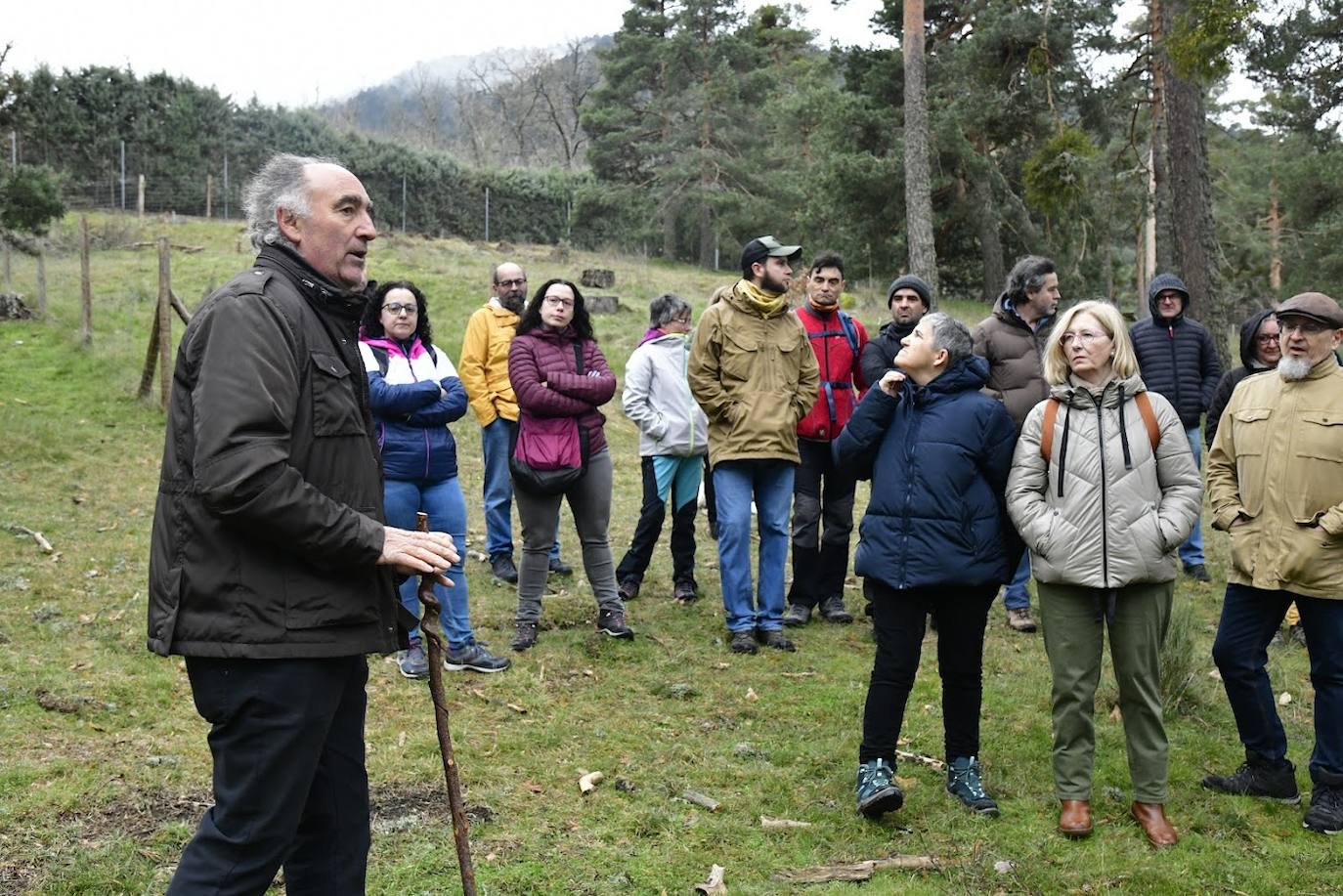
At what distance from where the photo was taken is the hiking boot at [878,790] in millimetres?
4227

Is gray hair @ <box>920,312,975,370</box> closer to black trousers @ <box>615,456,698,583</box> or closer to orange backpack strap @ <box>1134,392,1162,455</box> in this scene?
orange backpack strap @ <box>1134,392,1162,455</box>

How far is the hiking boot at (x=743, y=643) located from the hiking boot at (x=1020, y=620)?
1.85 metres

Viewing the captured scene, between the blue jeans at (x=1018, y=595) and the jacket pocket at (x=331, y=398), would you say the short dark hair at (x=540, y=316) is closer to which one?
the blue jeans at (x=1018, y=595)

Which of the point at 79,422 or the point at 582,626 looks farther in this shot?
the point at 79,422

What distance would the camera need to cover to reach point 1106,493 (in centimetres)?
417

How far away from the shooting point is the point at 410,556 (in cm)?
264

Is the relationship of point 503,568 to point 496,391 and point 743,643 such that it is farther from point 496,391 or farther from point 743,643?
point 743,643

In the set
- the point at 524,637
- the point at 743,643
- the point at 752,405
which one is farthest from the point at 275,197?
the point at 743,643

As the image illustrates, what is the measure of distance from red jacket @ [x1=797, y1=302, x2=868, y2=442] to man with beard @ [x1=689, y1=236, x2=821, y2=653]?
37 cm

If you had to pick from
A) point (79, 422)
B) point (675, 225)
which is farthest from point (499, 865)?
point (675, 225)

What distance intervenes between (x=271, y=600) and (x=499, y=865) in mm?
1740

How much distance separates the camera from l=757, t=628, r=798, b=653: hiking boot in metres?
6.48

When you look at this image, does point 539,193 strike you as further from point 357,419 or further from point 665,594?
point 357,419

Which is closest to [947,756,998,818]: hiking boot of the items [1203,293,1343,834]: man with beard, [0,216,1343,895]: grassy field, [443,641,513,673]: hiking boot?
[0,216,1343,895]: grassy field
